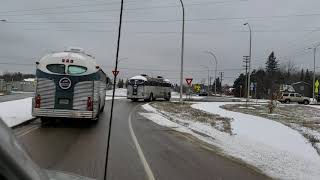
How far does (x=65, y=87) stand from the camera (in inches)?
824

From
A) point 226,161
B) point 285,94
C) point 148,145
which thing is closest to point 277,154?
point 226,161

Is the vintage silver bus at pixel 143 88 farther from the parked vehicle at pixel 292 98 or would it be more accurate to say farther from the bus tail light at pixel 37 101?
the bus tail light at pixel 37 101

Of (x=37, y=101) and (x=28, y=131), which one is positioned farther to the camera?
(x=37, y=101)

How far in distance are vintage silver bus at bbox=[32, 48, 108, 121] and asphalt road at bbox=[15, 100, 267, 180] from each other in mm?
1486

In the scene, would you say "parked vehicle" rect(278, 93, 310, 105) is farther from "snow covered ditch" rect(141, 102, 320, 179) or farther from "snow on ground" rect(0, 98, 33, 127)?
"snow covered ditch" rect(141, 102, 320, 179)

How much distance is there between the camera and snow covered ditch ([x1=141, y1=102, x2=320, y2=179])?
11148 mm

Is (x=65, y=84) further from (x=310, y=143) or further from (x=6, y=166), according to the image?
(x=6, y=166)

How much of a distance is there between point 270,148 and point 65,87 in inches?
367

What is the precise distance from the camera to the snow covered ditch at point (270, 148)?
36.6ft

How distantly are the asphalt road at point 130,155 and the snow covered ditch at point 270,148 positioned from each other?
0.62m

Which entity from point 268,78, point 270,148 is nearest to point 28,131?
point 270,148

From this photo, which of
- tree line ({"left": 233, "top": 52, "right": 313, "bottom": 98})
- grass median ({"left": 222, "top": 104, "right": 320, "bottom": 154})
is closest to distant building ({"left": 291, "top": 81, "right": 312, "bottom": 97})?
tree line ({"left": 233, "top": 52, "right": 313, "bottom": 98})

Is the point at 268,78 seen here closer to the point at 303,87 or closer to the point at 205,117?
the point at 303,87

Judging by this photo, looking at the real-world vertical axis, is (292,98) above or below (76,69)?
below
